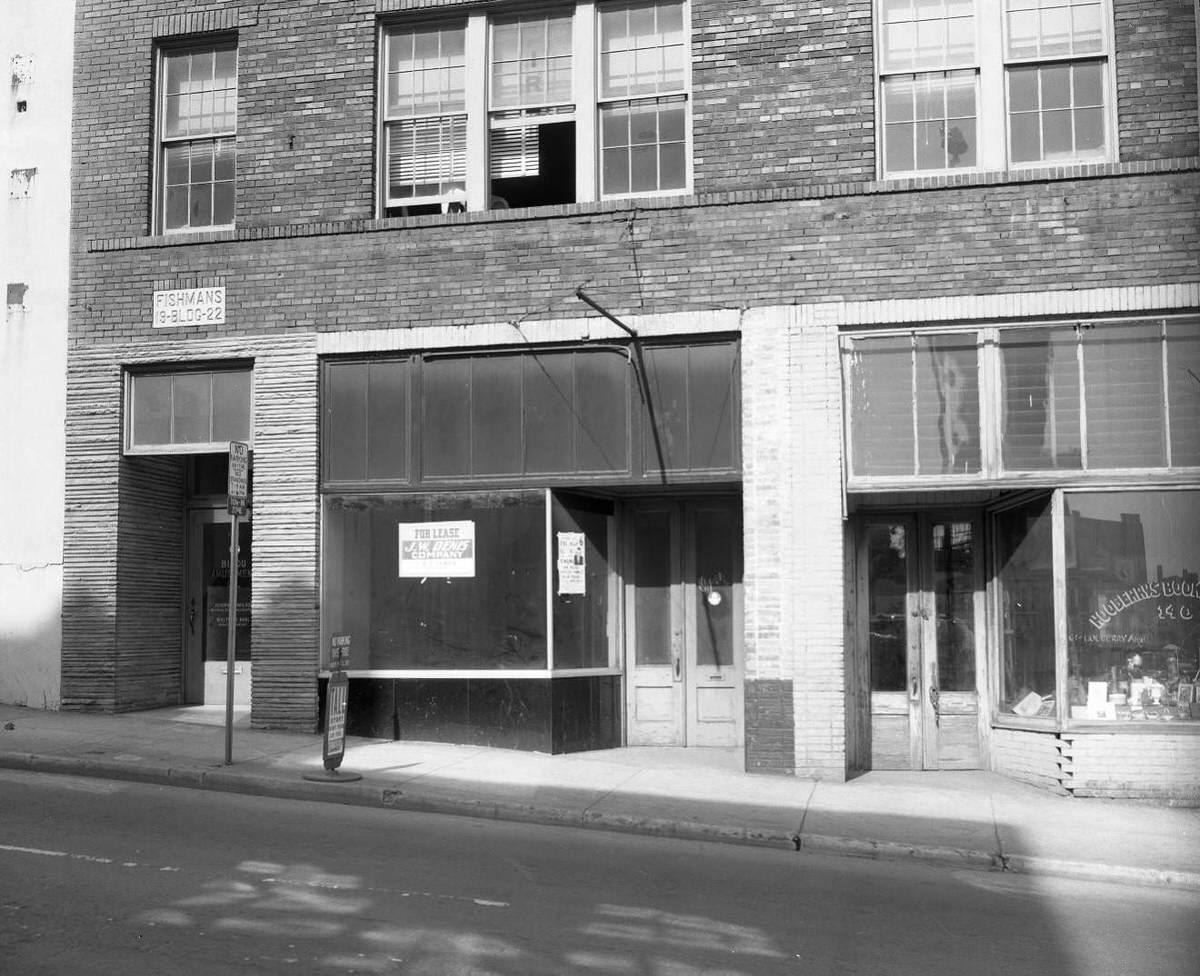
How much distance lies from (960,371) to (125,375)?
911cm

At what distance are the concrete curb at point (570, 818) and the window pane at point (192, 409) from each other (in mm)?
4102

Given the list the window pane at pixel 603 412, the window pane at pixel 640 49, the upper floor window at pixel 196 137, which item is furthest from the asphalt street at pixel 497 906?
the window pane at pixel 640 49

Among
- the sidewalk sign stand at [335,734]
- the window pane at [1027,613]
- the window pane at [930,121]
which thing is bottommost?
the sidewalk sign stand at [335,734]

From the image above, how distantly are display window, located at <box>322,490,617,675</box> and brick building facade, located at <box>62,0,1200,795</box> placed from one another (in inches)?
1.6

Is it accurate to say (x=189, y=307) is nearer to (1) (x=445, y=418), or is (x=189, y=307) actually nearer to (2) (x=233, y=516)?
(1) (x=445, y=418)

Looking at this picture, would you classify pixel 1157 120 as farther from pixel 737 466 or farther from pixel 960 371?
pixel 737 466

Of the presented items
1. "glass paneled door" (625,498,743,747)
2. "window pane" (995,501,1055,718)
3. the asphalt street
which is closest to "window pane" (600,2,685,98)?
"glass paneled door" (625,498,743,747)

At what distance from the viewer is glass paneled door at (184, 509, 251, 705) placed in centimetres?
1512

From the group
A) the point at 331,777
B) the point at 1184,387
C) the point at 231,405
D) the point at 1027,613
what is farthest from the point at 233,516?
the point at 1184,387

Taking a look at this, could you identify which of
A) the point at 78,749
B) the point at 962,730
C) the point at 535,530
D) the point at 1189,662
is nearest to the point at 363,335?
the point at 535,530

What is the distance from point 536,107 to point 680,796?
24.2 feet

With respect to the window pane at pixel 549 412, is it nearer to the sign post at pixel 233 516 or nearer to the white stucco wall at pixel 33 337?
the sign post at pixel 233 516

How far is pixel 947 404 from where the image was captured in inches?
471

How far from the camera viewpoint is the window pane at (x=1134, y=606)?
11328mm
